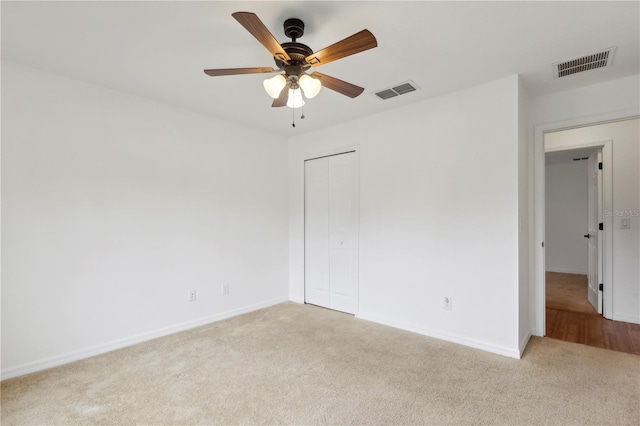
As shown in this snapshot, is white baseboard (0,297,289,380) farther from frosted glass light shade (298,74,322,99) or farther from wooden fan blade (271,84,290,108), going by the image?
frosted glass light shade (298,74,322,99)

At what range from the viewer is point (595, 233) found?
13.2 feet

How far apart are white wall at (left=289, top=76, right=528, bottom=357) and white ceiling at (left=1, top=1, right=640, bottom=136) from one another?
1.33ft

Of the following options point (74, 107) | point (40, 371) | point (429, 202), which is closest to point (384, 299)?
point (429, 202)

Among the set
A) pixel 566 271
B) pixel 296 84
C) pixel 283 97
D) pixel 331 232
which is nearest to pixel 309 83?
pixel 296 84

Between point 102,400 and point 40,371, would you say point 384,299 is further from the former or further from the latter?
point 40,371

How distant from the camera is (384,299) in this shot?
352 centimetres

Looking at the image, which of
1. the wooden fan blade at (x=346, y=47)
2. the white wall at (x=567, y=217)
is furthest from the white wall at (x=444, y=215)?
the white wall at (x=567, y=217)

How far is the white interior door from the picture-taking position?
3.81 meters

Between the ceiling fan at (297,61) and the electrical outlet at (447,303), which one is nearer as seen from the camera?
the ceiling fan at (297,61)

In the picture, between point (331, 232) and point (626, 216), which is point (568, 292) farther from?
point (331, 232)

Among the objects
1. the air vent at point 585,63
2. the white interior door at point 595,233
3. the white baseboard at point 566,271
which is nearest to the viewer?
the air vent at point 585,63

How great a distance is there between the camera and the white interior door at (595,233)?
3814 millimetres

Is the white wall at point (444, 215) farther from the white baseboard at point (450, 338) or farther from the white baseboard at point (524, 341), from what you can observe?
the white baseboard at point (524, 341)

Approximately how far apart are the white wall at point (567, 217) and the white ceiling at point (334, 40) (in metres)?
4.79
